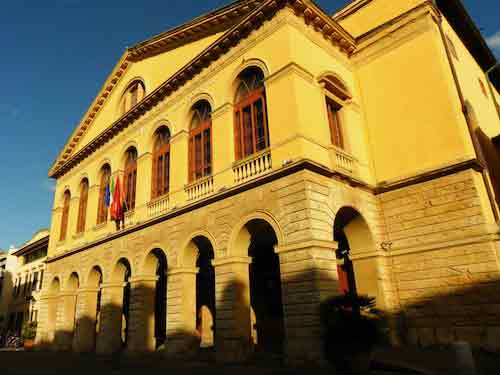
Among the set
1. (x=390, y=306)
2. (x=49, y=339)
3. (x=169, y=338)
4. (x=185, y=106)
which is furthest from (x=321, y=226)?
(x=49, y=339)

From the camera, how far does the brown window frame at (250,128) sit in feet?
37.4

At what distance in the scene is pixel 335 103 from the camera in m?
12.0

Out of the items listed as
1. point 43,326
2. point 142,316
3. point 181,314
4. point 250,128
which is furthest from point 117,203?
point 43,326

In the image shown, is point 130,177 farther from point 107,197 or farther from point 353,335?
point 353,335

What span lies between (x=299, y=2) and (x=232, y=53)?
2643 mm

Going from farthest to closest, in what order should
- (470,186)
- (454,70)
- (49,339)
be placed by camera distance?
(49,339), (454,70), (470,186)

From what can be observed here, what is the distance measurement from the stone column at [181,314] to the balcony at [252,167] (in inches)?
137

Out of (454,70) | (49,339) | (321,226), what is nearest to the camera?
(321,226)

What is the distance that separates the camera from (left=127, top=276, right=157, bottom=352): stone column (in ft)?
43.5

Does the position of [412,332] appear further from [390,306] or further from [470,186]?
[470,186]

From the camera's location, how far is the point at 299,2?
1128 centimetres

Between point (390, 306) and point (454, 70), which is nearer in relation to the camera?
point (390, 306)

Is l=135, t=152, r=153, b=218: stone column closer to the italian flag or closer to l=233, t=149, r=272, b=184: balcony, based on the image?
the italian flag

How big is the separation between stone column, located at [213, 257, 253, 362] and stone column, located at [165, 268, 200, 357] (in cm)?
165
